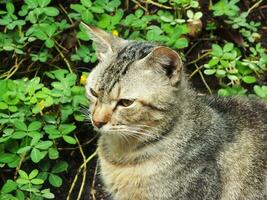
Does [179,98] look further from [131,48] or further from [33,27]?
[33,27]

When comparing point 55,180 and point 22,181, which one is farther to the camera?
point 55,180

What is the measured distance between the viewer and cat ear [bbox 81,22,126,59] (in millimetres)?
2985

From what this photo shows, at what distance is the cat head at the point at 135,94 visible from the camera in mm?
2773

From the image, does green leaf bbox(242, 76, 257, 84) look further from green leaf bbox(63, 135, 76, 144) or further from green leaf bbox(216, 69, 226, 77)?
green leaf bbox(63, 135, 76, 144)

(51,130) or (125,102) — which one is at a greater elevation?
(125,102)

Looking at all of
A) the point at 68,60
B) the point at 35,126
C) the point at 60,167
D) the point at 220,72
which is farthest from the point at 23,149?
the point at 220,72

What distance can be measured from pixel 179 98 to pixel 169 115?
10cm

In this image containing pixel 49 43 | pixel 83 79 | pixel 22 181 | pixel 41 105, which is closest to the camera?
pixel 22 181

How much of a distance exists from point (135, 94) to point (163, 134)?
262 millimetres

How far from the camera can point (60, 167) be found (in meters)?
3.40

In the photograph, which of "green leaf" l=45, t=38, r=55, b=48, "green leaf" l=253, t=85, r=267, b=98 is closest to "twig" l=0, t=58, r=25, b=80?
"green leaf" l=45, t=38, r=55, b=48

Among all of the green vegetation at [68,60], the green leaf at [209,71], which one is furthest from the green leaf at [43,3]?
the green leaf at [209,71]

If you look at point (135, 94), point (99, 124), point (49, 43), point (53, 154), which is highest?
point (135, 94)

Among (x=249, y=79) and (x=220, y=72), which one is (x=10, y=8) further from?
(x=249, y=79)
